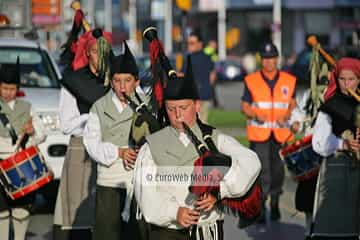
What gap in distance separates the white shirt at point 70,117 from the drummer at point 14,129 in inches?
19.7

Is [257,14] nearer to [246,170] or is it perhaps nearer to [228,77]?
[228,77]

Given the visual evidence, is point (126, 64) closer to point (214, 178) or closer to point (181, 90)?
point (181, 90)

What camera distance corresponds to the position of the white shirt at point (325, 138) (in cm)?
912

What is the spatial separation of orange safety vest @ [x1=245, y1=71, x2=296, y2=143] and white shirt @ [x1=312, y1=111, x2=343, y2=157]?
12.3ft

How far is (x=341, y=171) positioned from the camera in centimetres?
945

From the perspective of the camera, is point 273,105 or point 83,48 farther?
point 273,105

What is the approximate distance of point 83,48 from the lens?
9.70 m

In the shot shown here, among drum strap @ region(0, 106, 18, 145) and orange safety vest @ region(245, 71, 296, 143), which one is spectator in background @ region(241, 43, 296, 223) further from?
drum strap @ region(0, 106, 18, 145)

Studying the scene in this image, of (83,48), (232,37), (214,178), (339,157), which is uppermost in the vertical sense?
(83,48)

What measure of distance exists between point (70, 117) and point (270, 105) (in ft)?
12.2

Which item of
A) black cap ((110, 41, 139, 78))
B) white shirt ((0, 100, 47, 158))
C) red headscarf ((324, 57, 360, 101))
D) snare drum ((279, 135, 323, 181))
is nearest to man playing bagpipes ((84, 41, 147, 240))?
black cap ((110, 41, 139, 78))

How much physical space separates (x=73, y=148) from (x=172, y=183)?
132 inches

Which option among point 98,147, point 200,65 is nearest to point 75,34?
point 98,147

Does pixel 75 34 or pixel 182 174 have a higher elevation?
pixel 75 34
